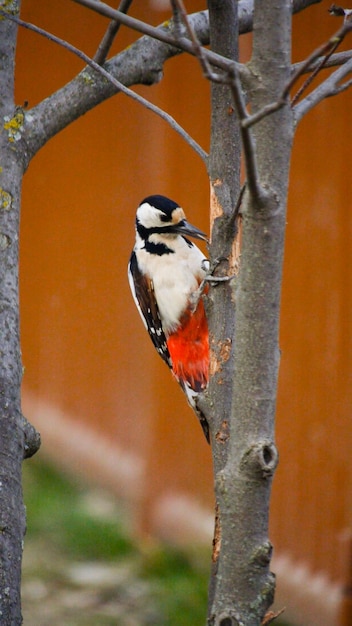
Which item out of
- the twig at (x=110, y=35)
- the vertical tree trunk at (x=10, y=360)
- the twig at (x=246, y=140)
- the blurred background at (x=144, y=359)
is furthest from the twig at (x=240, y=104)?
the blurred background at (x=144, y=359)

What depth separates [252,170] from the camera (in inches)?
44.1

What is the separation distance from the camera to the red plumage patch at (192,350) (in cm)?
268

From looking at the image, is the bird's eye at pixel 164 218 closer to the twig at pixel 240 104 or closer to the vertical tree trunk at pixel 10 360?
the vertical tree trunk at pixel 10 360

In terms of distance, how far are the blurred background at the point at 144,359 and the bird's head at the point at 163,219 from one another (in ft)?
3.52

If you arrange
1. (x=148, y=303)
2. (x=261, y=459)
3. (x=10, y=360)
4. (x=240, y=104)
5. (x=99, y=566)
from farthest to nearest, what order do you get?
(x=99, y=566) < (x=148, y=303) < (x=10, y=360) < (x=261, y=459) < (x=240, y=104)

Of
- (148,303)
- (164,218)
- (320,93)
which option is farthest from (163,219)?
(320,93)

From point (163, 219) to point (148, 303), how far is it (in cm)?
32

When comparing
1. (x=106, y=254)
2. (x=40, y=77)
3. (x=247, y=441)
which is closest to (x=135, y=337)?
(x=106, y=254)

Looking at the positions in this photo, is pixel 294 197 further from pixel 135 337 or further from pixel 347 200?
pixel 135 337

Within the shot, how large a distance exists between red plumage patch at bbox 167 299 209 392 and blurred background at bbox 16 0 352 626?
3.19 feet

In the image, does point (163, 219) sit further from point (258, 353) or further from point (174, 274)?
point (258, 353)

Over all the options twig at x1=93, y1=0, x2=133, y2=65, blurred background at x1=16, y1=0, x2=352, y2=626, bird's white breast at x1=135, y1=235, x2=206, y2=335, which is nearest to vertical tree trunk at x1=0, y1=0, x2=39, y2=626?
twig at x1=93, y1=0, x2=133, y2=65

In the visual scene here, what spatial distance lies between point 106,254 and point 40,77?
1209 millimetres

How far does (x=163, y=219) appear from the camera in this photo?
258 centimetres
